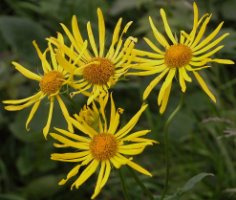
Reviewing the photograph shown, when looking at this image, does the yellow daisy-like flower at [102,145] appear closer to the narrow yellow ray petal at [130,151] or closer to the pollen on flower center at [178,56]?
the narrow yellow ray petal at [130,151]

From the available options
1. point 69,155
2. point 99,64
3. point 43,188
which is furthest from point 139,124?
point 69,155

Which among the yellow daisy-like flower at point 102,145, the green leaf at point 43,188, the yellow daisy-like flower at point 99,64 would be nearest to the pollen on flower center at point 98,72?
the yellow daisy-like flower at point 99,64

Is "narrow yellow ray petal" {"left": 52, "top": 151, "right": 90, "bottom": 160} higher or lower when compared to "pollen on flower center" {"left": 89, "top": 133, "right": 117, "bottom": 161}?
lower

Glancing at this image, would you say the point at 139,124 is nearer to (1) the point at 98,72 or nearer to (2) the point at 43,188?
(2) the point at 43,188

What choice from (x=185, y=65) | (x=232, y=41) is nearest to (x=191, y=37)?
(x=185, y=65)

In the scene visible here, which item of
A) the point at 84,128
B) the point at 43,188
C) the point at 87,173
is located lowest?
the point at 43,188

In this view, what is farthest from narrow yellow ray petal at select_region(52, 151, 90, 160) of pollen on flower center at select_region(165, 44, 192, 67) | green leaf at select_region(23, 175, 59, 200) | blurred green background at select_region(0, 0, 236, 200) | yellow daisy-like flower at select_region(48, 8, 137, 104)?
green leaf at select_region(23, 175, 59, 200)

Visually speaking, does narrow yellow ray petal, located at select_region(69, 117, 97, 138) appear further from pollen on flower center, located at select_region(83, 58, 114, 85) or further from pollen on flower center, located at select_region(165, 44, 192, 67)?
pollen on flower center, located at select_region(165, 44, 192, 67)
